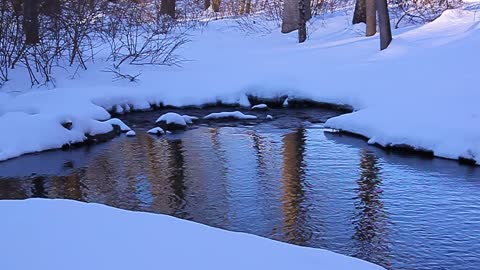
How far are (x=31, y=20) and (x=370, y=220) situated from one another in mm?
11951

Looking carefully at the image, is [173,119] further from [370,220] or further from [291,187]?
[370,220]

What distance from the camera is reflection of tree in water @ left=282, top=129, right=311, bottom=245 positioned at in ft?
24.1

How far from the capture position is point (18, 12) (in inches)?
668

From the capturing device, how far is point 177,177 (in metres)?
9.88

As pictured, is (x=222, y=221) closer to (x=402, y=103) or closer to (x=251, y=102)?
(x=402, y=103)

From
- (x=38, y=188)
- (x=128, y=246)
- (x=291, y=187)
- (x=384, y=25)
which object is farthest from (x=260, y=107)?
(x=128, y=246)

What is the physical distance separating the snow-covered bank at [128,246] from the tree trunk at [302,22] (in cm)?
1618

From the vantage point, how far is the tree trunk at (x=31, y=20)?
16.9 meters

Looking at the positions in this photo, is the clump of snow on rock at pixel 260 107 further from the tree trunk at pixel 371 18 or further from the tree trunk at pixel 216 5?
the tree trunk at pixel 216 5

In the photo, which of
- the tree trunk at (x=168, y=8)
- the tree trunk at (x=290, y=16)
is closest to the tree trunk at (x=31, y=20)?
the tree trunk at (x=290, y=16)

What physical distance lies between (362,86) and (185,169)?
6.11 meters

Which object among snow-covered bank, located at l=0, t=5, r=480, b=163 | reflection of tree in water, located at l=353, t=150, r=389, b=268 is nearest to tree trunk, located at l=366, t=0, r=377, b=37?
snow-covered bank, located at l=0, t=5, r=480, b=163

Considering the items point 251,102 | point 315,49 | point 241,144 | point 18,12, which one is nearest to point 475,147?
point 241,144

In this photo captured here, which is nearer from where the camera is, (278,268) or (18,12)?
(278,268)
